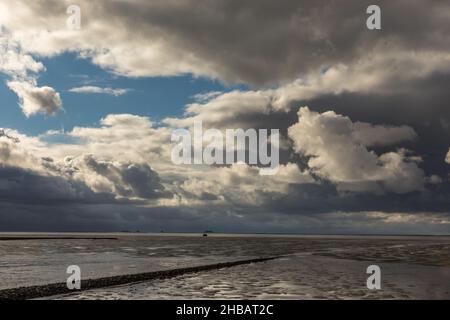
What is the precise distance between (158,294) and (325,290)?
13643 mm

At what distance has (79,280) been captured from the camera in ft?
131

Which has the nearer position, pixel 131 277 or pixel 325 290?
pixel 325 290

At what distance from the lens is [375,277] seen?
151 ft
